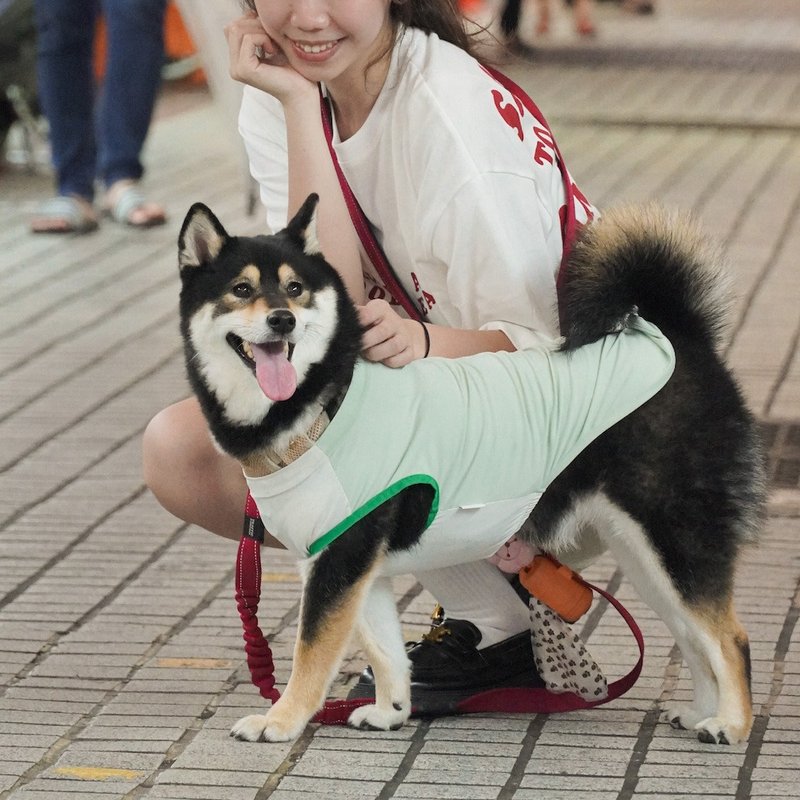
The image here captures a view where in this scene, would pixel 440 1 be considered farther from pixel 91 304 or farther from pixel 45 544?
pixel 91 304

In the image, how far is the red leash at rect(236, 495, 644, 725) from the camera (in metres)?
2.92

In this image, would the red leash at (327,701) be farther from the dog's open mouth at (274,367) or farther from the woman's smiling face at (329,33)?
the woman's smiling face at (329,33)

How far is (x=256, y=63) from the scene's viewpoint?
3189mm

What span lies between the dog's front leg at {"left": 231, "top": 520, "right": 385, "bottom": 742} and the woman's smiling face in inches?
40.0

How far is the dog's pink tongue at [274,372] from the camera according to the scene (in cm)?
263

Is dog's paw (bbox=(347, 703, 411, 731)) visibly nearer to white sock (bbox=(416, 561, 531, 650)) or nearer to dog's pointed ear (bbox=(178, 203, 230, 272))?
white sock (bbox=(416, 561, 531, 650))

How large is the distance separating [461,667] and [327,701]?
0.29 metres

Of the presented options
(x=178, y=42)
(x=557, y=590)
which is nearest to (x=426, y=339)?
(x=557, y=590)

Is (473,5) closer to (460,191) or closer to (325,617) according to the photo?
(460,191)

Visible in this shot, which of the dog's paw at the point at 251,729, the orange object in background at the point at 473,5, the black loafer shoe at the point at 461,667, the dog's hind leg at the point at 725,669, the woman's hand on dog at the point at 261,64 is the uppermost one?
the woman's hand on dog at the point at 261,64

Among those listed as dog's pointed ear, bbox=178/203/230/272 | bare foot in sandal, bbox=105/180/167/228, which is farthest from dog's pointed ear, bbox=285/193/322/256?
bare foot in sandal, bbox=105/180/167/228

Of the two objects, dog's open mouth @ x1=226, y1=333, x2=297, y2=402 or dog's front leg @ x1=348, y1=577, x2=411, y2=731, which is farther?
dog's front leg @ x1=348, y1=577, x2=411, y2=731

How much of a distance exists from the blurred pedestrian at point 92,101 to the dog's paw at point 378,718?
484cm

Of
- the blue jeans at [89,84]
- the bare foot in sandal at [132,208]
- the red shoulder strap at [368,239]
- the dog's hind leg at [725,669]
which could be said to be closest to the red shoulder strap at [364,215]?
the red shoulder strap at [368,239]
